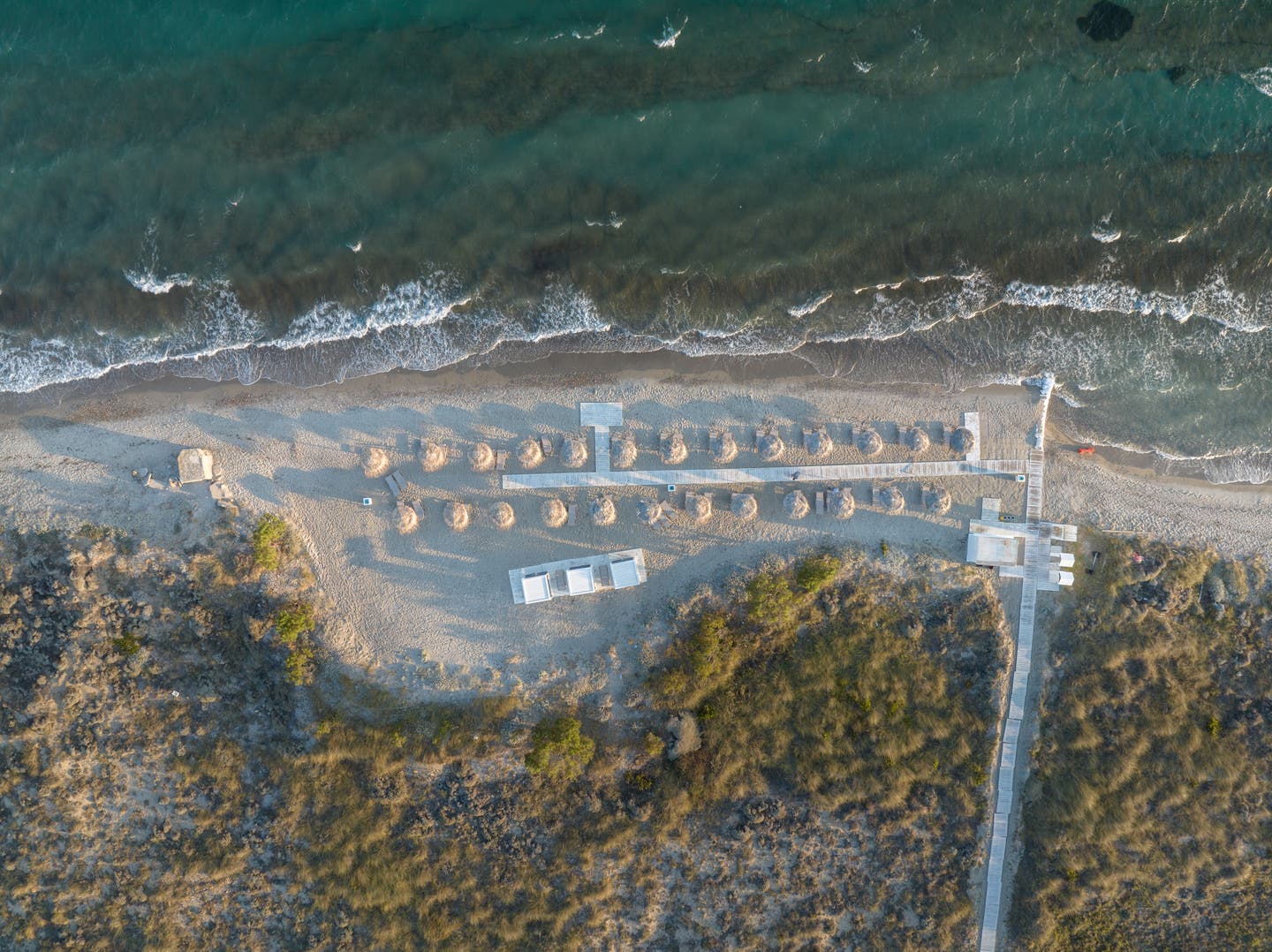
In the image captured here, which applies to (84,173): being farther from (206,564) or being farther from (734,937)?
(734,937)

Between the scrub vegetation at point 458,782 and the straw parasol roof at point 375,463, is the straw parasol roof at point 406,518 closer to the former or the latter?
the straw parasol roof at point 375,463

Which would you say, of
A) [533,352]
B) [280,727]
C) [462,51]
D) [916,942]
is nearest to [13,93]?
[462,51]

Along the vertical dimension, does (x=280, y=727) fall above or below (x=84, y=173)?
below

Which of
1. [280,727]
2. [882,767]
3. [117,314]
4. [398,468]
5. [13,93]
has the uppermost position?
[13,93]

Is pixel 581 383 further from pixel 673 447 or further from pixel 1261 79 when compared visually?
pixel 1261 79

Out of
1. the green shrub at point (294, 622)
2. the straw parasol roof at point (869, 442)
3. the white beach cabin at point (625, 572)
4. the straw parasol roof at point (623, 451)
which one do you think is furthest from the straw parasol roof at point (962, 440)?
the green shrub at point (294, 622)

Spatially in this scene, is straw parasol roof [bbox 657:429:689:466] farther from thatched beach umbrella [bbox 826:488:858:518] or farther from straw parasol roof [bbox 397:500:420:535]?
straw parasol roof [bbox 397:500:420:535]

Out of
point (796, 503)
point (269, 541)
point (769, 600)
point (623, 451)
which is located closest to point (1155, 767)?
point (769, 600)
